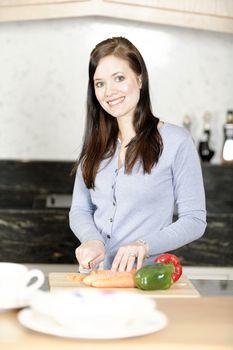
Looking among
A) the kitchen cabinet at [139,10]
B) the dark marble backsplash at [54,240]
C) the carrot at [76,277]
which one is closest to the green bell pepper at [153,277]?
the carrot at [76,277]

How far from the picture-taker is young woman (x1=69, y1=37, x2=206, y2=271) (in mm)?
2281

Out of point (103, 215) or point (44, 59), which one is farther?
point (44, 59)

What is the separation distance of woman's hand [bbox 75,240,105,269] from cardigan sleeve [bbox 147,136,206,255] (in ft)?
0.49

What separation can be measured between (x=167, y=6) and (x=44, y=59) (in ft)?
2.48

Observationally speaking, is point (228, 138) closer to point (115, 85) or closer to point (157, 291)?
point (115, 85)

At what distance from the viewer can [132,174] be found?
234 cm

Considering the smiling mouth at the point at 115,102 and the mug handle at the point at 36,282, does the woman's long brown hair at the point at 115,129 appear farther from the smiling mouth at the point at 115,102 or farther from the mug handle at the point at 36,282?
the mug handle at the point at 36,282

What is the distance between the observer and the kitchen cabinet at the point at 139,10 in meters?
3.82

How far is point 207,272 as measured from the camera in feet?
11.7

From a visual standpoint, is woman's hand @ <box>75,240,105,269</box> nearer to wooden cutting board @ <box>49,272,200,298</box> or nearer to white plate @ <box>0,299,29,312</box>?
wooden cutting board @ <box>49,272,200,298</box>

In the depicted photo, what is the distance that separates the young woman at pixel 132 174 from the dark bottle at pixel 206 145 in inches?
70.5

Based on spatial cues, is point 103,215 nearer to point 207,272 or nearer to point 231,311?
point 231,311

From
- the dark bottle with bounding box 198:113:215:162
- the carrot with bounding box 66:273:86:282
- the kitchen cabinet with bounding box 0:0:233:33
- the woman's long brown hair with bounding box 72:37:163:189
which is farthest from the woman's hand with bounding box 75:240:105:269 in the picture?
the dark bottle with bounding box 198:113:215:162

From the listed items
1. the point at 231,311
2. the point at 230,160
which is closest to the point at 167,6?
the point at 230,160
